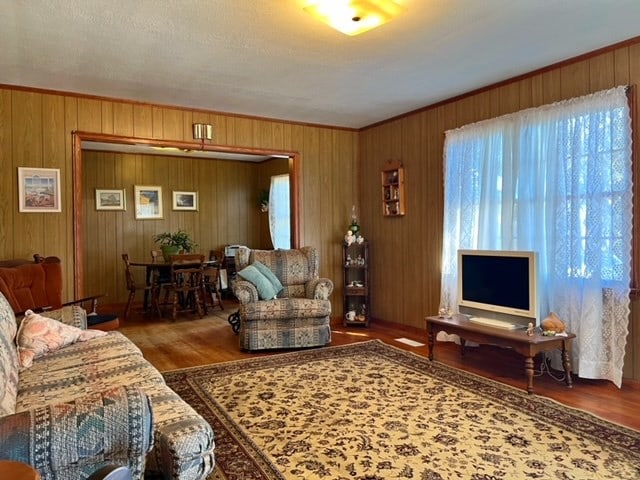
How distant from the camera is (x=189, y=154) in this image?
7.92 m

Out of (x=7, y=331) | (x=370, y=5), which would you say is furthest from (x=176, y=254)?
(x=370, y=5)

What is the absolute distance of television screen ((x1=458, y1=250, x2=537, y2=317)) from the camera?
347cm

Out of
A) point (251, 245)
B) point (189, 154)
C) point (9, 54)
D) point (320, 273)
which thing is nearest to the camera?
point (9, 54)

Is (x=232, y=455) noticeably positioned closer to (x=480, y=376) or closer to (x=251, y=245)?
(x=480, y=376)

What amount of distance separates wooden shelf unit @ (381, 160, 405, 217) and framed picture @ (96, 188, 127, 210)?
14.7 feet

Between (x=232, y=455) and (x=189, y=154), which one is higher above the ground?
(x=189, y=154)

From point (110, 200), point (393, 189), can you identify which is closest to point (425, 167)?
point (393, 189)

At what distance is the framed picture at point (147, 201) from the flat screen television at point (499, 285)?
18.3ft

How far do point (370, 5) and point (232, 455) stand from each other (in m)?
2.58

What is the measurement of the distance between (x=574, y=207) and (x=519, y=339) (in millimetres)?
1156

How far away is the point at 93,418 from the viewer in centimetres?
124

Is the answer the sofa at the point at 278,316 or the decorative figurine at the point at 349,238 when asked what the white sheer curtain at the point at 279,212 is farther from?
the sofa at the point at 278,316

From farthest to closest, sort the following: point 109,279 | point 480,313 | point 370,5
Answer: point 109,279 → point 480,313 → point 370,5

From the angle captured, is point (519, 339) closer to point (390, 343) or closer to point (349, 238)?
point (390, 343)
